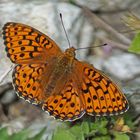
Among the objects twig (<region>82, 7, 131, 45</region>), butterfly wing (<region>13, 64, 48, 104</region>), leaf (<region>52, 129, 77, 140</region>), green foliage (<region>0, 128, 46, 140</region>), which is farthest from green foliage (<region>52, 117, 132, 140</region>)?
twig (<region>82, 7, 131, 45</region>)

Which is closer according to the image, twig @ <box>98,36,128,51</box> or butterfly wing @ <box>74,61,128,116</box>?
butterfly wing @ <box>74,61,128,116</box>

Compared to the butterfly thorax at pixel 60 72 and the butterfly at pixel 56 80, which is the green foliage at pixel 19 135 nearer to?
Result: the butterfly at pixel 56 80

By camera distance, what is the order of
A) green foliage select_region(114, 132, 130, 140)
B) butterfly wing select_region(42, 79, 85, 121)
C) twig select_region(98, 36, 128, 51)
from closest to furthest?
butterfly wing select_region(42, 79, 85, 121), green foliage select_region(114, 132, 130, 140), twig select_region(98, 36, 128, 51)

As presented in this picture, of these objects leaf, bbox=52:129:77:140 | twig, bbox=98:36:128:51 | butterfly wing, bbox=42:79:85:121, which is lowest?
twig, bbox=98:36:128:51

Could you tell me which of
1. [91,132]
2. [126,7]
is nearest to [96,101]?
[91,132]

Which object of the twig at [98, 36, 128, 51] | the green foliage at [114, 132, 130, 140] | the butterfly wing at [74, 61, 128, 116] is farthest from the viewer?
the twig at [98, 36, 128, 51]

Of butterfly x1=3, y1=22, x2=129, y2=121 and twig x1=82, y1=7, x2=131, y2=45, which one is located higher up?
butterfly x1=3, y1=22, x2=129, y2=121

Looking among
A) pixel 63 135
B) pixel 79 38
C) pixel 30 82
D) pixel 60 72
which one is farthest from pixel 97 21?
pixel 63 135

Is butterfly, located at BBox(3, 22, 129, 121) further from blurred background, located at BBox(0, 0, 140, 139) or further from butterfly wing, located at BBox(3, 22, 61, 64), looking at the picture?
blurred background, located at BBox(0, 0, 140, 139)

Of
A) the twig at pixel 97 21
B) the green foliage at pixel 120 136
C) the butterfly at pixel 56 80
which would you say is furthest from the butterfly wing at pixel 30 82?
the twig at pixel 97 21

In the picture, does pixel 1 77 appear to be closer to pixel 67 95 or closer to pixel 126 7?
pixel 67 95
